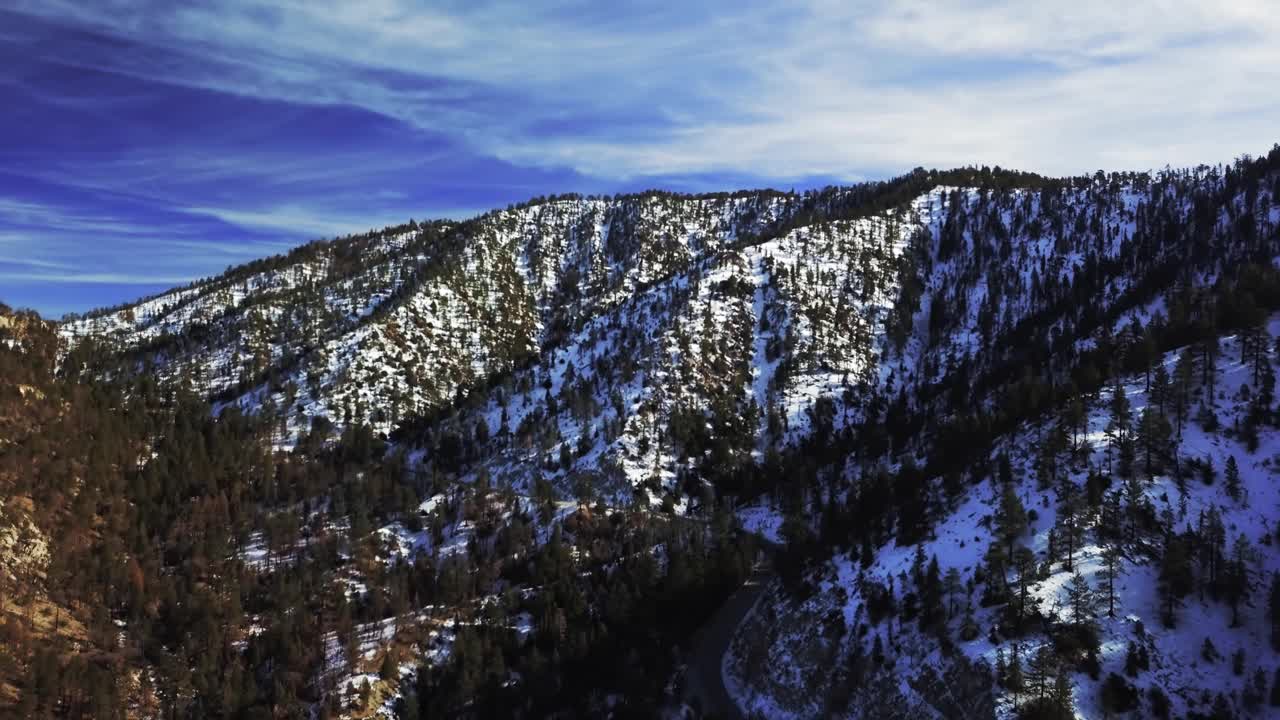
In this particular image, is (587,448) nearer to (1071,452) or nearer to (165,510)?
(165,510)

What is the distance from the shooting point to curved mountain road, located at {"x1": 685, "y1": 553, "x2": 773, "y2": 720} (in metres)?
101

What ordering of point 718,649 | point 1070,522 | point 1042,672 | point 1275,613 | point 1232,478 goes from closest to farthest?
point 1042,672
point 1275,613
point 1070,522
point 1232,478
point 718,649

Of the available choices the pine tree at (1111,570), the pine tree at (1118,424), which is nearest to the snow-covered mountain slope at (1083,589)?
the pine tree at (1111,570)

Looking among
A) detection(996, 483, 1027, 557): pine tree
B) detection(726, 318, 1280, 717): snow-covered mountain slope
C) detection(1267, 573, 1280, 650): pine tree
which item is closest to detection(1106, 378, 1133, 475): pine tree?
detection(726, 318, 1280, 717): snow-covered mountain slope

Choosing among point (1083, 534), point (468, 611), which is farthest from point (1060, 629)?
point (468, 611)

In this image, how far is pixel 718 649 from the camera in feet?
387

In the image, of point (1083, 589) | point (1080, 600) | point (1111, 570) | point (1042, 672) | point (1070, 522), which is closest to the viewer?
point (1042, 672)

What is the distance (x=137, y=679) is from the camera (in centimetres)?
10688

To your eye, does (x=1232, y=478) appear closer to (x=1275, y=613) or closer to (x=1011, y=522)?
(x=1275, y=613)

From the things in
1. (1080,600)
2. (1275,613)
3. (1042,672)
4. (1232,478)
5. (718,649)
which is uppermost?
(1232,478)

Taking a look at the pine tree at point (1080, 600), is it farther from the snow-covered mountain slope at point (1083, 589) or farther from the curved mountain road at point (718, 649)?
the curved mountain road at point (718, 649)

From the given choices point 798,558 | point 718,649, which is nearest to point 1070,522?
point 798,558

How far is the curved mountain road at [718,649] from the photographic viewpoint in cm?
10138

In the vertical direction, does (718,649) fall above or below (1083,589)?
below
